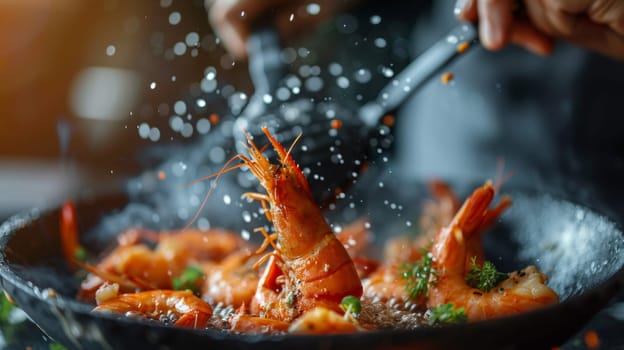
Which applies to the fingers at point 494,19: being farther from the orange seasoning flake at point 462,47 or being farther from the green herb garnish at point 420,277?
the green herb garnish at point 420,277

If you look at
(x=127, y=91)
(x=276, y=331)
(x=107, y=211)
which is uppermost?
(x=276, y=331)

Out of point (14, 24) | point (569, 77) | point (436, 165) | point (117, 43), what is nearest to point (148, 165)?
point (436, 165)

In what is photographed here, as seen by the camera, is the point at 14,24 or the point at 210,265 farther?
the point at 14,24

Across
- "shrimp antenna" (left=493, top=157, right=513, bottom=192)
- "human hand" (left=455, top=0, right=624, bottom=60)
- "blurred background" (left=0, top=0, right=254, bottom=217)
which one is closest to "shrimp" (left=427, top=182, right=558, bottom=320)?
"human hand" (left=455, top=0, right=624, bottom=60)

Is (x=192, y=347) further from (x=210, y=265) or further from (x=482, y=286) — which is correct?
(x=210, y=265)

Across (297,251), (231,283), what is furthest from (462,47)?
(231,283)

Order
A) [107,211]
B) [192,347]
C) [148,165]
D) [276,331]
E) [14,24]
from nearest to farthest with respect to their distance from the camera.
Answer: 1. [192,347]
2. [276,331]
3. [107,211]
4. [148,165]
5. [14,24]

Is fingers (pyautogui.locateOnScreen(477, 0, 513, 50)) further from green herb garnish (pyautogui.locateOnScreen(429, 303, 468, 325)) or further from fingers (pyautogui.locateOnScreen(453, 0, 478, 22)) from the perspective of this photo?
green herb garnish (pyautogui.locateOnScreen(429, 303, 468, 325))
